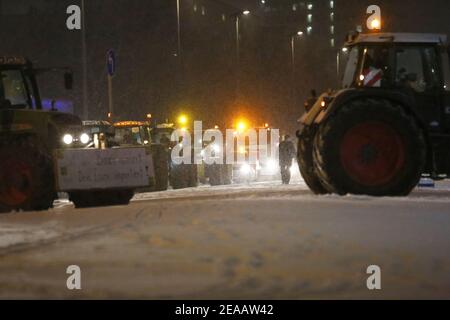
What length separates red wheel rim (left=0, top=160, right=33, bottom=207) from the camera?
52.2 feet

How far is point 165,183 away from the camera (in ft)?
85.7

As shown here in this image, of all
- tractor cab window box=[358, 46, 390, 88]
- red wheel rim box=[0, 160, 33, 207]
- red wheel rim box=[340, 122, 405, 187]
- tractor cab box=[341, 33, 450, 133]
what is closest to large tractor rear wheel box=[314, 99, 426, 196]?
red wheel rim box=[340, 122, 405, 187]

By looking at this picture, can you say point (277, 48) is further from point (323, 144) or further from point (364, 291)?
point (364, 291)

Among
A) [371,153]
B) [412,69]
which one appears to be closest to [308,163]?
[371,153]

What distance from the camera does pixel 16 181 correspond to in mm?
15961

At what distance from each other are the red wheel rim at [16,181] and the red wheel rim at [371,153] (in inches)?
244

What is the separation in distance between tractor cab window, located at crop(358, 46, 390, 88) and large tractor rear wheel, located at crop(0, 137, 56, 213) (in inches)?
254

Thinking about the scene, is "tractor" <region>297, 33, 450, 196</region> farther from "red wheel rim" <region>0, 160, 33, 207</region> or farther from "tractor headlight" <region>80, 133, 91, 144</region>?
"red wheel rim" <region>0, 160, 33, 207</region>

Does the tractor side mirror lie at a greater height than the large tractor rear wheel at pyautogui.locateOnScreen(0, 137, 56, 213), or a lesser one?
greater

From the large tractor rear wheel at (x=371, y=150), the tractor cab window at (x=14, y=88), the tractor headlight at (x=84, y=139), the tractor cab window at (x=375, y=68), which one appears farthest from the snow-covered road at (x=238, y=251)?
the tractor cab window at (x=14, y=88)

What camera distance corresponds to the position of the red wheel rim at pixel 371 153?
46.1 feet

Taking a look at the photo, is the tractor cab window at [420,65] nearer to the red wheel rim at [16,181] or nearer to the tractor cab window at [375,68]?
the tractor cab window at [375,68]
